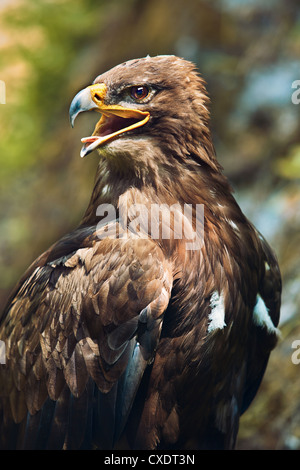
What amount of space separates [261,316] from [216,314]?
0.43m

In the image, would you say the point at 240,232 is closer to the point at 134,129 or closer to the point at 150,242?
the point at 150,242

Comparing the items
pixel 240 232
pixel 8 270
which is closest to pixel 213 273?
pixel 240 232

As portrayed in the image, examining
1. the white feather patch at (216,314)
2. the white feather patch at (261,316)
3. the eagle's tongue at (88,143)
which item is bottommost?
the white feather patch at (261,316)

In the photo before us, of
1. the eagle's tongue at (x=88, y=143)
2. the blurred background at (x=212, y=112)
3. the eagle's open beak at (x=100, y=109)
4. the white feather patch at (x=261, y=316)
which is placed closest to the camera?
the eagle's tongue at (x=88, y=143)

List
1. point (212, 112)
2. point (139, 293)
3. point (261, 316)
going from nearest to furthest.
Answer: point (139, 293)
point (261, 316)
point (212, 112)

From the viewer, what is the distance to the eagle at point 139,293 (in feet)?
8.79

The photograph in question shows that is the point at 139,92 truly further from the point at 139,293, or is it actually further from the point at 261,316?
the point at 261,316

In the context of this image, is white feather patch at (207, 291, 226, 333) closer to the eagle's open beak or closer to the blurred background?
the eagle's open beak

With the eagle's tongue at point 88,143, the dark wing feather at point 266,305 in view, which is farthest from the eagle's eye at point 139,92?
the dark wing feather at point 266,305

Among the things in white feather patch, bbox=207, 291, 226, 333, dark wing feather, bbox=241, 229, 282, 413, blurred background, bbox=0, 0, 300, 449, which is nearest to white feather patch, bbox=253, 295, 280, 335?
dark wing feather, bbox=241, 229, 282, 413

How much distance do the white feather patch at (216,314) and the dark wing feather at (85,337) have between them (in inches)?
9.9

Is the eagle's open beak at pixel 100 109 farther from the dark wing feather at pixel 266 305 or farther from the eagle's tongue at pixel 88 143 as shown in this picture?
the dark wing feather at pixel 266 305

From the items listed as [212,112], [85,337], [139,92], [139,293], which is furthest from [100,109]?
[212,112]

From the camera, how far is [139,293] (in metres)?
2.63
